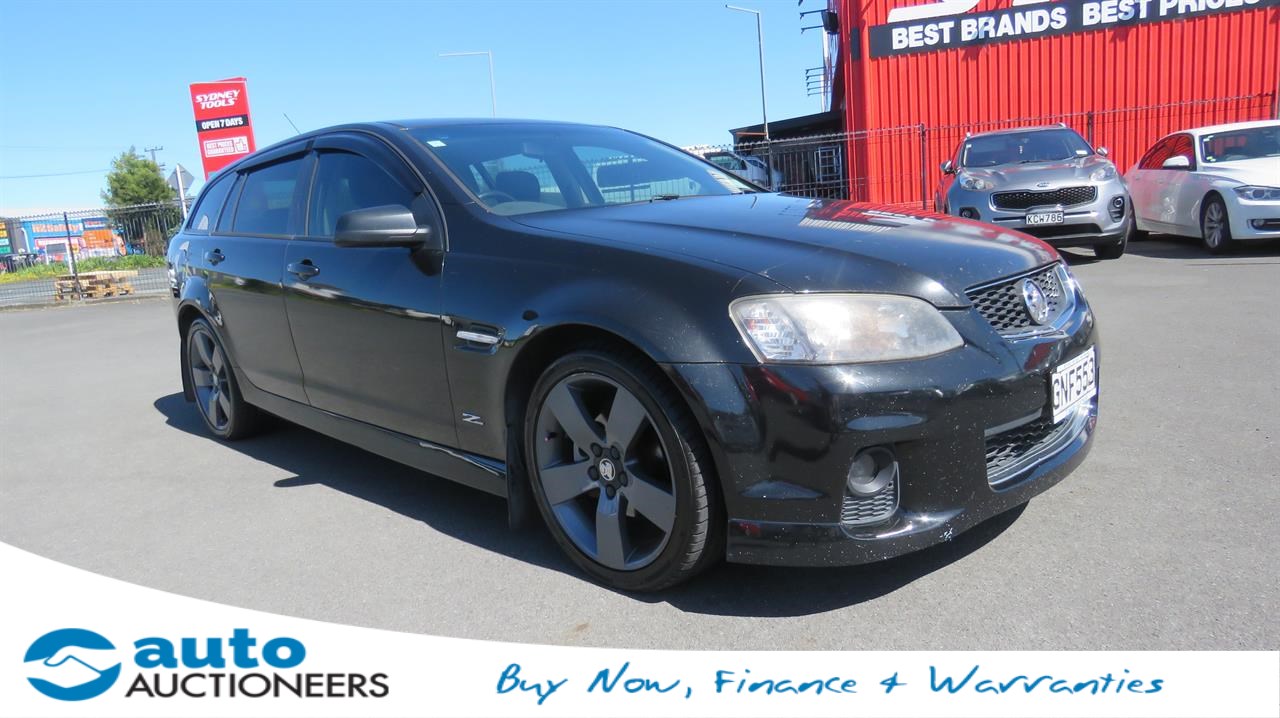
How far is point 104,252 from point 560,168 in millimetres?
17853

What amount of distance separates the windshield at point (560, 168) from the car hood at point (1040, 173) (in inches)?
260

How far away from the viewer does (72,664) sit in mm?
2609

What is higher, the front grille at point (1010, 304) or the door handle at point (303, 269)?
the door handle at point (303, 269)

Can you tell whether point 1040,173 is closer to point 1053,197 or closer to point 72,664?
point 1053,197

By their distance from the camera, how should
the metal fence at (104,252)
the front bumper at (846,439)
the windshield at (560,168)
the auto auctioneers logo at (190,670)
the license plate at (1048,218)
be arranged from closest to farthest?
the front bumper at (846,439) < the auto auctioneers logo at (190,670) < the windshield at (560,168) < the license plate at (1048,218) < the metal fence at (104,252)

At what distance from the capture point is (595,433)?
267 cm

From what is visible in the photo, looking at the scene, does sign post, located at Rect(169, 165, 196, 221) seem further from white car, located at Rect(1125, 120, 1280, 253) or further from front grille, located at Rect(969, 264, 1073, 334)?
front grille, located at Rect(969, 264, 1073, 334)

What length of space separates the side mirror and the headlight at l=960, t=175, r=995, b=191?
8.13 meters

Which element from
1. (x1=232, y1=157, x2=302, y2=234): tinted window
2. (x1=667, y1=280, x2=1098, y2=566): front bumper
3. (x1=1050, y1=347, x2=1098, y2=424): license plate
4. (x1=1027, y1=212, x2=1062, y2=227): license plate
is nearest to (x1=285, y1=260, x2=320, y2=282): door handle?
(x1=232, y1=157, x2=302, y2=234): tinted window

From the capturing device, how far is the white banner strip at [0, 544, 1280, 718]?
6.93 ft

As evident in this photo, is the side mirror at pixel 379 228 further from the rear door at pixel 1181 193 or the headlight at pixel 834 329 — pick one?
the rear door at pixel 1181 193

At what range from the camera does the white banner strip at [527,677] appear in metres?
2.11

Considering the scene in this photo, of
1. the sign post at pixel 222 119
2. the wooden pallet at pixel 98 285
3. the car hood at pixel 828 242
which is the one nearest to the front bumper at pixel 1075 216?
the car hood at pixel 828 242

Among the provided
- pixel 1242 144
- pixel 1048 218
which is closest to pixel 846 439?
pixel 1048 218
